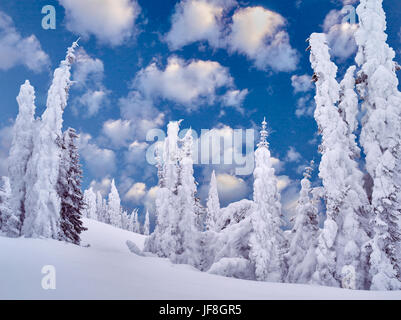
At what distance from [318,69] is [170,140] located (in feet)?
48.9

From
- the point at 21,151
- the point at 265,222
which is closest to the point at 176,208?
the point at 265,222

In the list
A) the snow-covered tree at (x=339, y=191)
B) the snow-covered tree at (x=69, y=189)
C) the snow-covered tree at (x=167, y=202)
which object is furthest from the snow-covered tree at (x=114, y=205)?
the snow-covered tree at (x=339, y=191)

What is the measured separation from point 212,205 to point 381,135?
4388cm

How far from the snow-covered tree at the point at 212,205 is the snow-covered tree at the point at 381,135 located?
41.3m

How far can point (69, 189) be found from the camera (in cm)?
2333

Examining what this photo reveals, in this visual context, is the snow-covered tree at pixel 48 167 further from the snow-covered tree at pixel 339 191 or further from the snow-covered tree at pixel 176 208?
the snow-covered tree at pixel 339 191

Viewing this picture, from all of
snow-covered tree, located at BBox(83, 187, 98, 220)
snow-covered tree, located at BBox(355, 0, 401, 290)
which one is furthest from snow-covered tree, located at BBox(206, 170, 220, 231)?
snow-covered tree, located at BBox(355, 0, 401, 290)

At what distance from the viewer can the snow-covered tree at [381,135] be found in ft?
40.8

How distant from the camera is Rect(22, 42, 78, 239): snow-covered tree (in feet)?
60.4

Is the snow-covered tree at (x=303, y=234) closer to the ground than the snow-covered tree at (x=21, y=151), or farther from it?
closer to the ground

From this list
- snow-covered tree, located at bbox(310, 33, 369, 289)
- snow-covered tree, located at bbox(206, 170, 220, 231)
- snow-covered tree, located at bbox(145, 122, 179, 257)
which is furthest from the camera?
snow-covered tree, located at bbox(206, 170, 220, 231)

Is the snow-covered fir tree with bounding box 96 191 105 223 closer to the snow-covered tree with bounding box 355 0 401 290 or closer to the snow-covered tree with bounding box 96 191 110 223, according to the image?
the snow-covered tree with bounding box 96 191 110 223

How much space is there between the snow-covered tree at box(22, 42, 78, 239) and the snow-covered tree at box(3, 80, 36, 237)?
3.37ft
